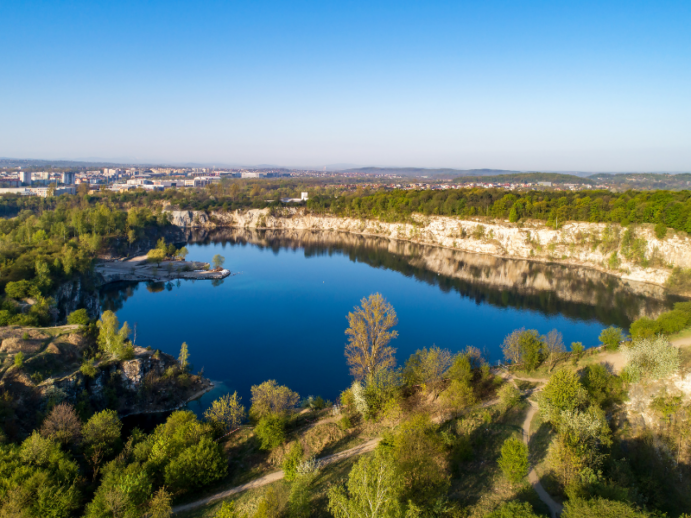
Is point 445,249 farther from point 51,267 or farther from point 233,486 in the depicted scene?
point 233,486

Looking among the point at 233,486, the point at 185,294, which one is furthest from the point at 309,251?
the point at 233,486

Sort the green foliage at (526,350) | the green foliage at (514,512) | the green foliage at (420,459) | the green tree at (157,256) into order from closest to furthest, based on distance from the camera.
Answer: the green foliage at (514,512) < the green foliage at (420,459) < the green foliage at (526,350) < the green tree at (157,256)

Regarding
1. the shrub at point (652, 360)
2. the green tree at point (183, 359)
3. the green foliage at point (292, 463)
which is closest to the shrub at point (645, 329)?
the shrub at point (652, 360)

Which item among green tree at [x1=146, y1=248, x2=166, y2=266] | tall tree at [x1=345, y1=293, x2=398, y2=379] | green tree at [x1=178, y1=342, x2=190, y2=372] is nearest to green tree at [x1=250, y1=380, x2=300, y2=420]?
tall tree at [x1=345, y1=293, x2=398, y2=379]

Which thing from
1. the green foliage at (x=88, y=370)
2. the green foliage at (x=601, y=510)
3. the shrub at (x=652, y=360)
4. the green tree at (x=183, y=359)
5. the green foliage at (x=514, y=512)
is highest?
the shrub at (x=652, y=360)

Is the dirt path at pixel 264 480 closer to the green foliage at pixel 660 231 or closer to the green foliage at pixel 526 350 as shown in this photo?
the green foliage at pixel 526 350

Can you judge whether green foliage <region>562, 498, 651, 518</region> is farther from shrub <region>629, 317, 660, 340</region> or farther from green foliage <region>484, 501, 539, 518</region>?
shrub <region>629, 317, 660, 340</region>
